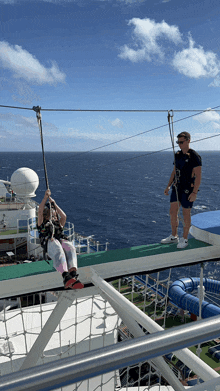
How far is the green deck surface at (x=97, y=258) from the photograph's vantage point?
4710 mm

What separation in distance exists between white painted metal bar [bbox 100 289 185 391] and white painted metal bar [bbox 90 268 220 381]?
0.30 feet

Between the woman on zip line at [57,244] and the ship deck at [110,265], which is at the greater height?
the woman on zip line at [57,244]

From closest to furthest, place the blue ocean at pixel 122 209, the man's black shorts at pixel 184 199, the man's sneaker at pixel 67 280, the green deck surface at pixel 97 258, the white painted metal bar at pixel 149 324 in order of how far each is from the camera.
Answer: the white painted metal bar at pixel 149 324
the man's sneaker at pixel 67 280
the green deck surface at pixel 97 258
the man's black shorts at pixel 184 199
the blue ocean at pixel 122 209

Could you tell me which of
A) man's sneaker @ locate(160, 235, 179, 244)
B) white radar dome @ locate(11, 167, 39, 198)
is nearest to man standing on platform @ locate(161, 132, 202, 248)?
man's sneaker @ locate(160, 235, 179, 244)

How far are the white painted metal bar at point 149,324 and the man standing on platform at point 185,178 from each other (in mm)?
2096

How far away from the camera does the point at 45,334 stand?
4.29 metres

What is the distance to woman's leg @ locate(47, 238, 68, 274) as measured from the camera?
4.47 metres

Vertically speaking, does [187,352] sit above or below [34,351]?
above

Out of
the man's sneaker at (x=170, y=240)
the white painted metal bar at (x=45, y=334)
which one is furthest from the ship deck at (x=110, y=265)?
the white painted metal bar at (x=45, y=334)

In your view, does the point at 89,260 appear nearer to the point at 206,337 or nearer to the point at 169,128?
the point at 169,128

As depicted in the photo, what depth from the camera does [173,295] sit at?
20172mm

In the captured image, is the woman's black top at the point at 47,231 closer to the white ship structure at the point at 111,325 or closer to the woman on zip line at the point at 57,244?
the woman on zip line at the point at 57,244

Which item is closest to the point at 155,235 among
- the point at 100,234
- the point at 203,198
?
the point at 100,234

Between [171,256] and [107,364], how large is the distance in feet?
15.0
